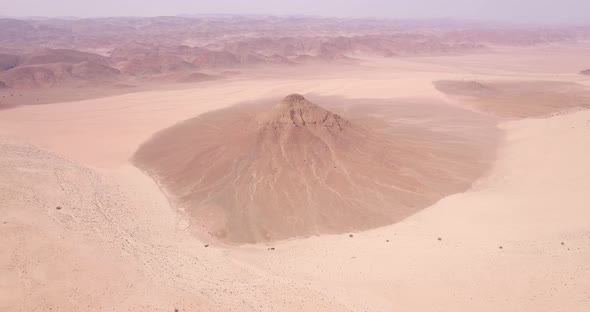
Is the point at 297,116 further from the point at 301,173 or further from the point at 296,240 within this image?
the point at 296,240

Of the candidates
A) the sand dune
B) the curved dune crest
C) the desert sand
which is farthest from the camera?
the sand dune

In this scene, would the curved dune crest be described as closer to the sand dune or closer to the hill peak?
the hill peak

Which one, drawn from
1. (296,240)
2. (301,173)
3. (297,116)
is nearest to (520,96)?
(297,116)

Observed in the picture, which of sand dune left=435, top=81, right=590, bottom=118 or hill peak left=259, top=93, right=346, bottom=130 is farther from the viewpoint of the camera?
sand dune left=435, top=81, right=590, bottom=118

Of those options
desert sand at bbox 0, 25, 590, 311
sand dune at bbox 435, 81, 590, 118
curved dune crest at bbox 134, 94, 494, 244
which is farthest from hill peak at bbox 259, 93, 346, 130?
sand dune at bbox 435, 81, 590, 118

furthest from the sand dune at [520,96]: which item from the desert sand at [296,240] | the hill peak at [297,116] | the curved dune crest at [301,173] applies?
the hill peak at [297,116]

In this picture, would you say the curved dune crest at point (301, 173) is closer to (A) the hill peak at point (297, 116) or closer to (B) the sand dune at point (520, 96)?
(A) the hill peak at point (297, 116)

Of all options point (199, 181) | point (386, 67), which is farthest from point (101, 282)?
point (386, 67)
